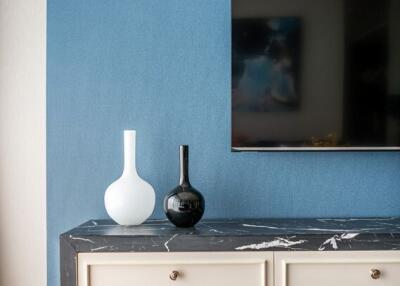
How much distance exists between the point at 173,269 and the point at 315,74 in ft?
3.22

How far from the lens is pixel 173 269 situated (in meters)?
1.64

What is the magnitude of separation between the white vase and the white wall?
1.49 ft

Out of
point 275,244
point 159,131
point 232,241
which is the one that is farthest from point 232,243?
point 159,131

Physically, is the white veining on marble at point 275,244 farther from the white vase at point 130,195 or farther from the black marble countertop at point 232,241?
the white vase at point 130,195

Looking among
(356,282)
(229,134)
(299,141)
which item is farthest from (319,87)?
(356,282)

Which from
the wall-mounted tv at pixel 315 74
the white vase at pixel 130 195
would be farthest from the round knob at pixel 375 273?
the white vase at pixel 130 195

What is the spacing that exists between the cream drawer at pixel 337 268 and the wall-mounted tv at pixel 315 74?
0.48m

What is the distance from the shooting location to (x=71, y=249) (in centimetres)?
164

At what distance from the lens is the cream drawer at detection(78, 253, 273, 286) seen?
1.63m

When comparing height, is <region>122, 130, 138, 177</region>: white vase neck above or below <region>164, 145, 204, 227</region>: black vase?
above

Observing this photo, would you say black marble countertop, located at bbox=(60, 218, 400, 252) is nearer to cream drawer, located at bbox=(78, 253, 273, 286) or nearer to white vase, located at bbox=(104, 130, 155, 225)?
cream drawer, located at bbox=(78, 253, 273, 286)

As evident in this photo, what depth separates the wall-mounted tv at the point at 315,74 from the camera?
1955 millimetres

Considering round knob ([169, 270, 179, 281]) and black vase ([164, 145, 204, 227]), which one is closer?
round knob ([169, 270, 179, 281])

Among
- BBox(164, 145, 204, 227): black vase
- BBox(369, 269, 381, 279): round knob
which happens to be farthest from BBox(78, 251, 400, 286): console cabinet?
BBox(164, 145, 204, 227): black vase
